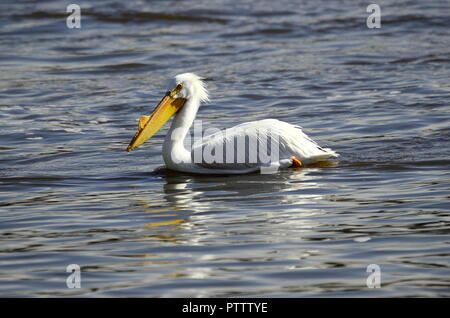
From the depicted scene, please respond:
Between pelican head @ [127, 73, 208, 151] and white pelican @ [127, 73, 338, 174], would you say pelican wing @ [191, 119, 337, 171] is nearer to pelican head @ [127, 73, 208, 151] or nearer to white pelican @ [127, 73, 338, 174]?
white pelican @ [127, 73, 338, 174]

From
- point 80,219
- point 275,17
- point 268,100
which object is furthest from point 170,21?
point 80,219

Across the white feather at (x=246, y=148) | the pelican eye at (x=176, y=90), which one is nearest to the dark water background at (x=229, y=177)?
the white feather at (x=246, y=148)

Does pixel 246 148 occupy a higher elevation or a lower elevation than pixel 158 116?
lower

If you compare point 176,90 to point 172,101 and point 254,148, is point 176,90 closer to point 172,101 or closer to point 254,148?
point 172,101

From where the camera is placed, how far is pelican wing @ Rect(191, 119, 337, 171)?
6.92 meters

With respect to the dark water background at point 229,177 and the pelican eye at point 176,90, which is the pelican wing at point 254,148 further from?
the pelican eye at point 176,90

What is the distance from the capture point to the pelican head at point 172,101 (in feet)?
23.9

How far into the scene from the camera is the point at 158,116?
729 centimetres

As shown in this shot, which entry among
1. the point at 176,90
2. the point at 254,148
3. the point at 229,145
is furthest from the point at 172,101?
the point at 254,148

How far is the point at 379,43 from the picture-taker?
43.3 ft

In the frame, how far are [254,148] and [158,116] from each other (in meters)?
0.86

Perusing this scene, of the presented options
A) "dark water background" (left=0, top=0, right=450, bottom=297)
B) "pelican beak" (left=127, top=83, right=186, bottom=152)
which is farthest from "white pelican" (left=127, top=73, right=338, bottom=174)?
"dark water background" (left=0, top=0, right=450, bottom=297)
